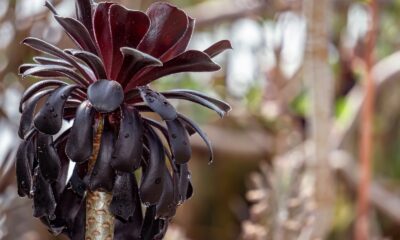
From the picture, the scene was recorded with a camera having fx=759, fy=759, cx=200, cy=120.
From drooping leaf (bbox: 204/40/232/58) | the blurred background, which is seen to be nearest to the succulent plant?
drooping leaf (bbox: 204/40/232/58)

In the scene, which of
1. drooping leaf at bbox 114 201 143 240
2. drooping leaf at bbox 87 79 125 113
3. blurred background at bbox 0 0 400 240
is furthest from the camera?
blurred background at bbox 0 0 400 240

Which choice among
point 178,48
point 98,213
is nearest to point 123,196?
point 98,213

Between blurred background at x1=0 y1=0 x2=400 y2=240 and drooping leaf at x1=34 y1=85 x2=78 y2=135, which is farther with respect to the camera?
blurred background at x1=0 y1=0 x2=400 y2=240

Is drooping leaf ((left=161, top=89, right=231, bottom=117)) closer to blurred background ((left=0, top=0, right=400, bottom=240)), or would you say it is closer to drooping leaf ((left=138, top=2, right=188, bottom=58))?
drooping leaf ((left=138, top=2, right=188, bottom=58))

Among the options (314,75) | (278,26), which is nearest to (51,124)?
(314,75)

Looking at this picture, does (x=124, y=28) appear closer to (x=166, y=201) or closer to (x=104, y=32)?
(x=104, y=32)

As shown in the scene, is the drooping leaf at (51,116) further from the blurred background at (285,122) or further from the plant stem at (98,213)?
the blurred background at (285,122)
